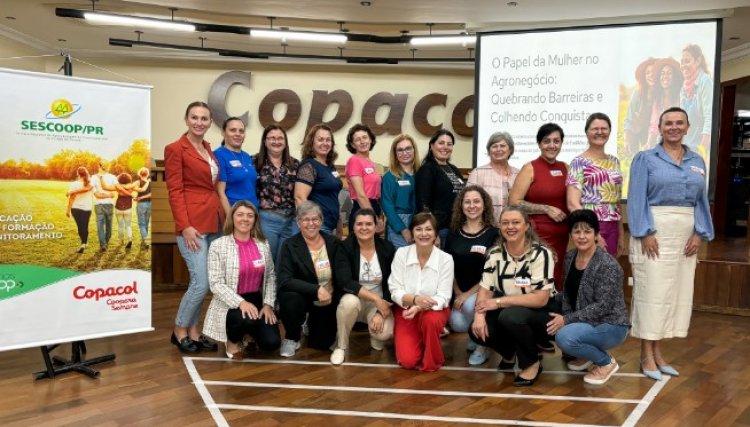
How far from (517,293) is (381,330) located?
2.96 feet

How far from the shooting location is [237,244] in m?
3.50

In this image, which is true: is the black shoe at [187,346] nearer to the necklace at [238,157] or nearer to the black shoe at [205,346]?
the black shoe at [205,346]

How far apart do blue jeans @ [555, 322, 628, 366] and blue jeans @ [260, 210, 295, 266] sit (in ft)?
6.53

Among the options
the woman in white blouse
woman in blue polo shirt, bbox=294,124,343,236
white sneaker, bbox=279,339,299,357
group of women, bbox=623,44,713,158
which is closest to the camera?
the woman in white blouse

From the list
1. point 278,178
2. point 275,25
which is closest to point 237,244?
point 278,178

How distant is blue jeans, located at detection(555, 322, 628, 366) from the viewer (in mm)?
3062

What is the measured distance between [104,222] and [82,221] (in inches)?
4.8

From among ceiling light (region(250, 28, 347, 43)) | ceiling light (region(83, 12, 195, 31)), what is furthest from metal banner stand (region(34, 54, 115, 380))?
ceiling light (region(250, 28, 347, 43))

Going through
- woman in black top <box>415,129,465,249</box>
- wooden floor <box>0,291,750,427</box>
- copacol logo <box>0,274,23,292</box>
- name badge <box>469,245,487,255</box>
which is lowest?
wooden floor <box>0,291,750,427</box>

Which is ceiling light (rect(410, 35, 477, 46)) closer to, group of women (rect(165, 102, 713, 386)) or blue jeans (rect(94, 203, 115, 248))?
group of women (rect(165, 102, 713, 386))

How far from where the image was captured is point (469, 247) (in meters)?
3.51

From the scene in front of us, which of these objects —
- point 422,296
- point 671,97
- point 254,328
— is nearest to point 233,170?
point 254,328

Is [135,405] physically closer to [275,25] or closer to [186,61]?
[275,25]

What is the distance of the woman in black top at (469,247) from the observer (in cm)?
348
